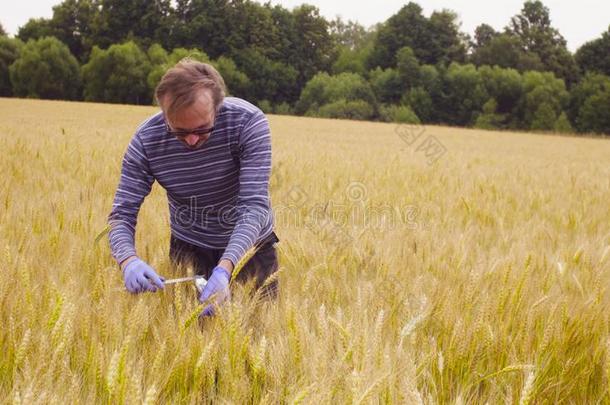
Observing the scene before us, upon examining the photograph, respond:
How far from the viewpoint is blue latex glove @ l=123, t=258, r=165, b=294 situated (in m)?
1.38

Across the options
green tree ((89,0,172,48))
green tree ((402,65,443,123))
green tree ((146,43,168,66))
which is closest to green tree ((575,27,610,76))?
green tree ((402,65,443,123))

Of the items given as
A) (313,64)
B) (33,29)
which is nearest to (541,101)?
(313,64)

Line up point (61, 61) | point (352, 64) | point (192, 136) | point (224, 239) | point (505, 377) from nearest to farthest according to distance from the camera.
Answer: point (505, 377) < point (192, 136) < point (224, 239) < point (61, 61) < point (352, 64)

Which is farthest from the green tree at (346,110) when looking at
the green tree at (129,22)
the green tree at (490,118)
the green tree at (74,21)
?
the green tree at (74,21)

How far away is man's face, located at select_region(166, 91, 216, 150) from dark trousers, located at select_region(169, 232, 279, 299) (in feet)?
1.58

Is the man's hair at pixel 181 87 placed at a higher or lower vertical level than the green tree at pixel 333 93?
lower

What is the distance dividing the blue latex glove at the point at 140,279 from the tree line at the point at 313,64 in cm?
2868

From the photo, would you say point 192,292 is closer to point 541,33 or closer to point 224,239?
point 224,239

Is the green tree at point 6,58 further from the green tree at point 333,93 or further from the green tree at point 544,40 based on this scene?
the green tree at point 544,40

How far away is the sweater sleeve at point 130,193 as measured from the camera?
5.63 ft

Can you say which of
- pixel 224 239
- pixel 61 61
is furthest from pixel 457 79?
pixel 224 239

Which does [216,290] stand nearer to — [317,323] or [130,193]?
[317,323]

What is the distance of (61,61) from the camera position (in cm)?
3688

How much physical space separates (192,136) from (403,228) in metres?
1.16
